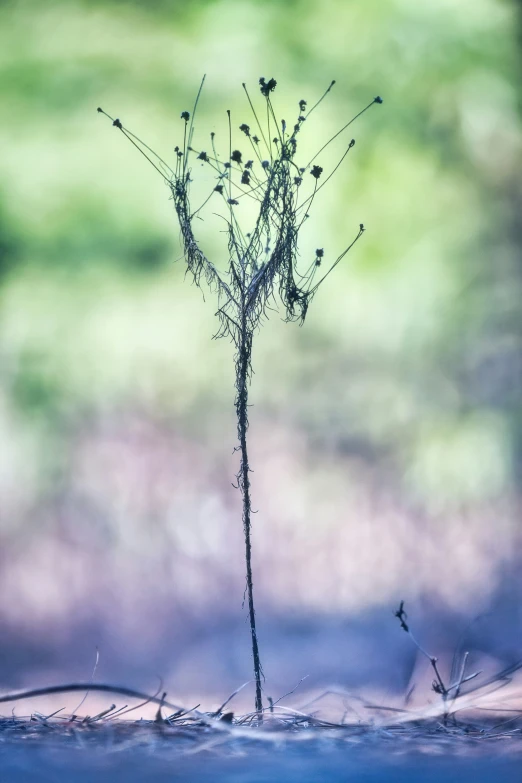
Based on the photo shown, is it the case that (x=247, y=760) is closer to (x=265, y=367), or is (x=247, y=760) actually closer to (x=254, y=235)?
(x=265, y=367)

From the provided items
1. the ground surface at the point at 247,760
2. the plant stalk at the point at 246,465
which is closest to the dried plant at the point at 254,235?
the plant stalk at the point at 246,465

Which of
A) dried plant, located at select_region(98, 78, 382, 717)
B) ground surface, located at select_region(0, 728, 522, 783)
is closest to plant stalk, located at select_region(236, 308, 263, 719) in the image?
dried plant, located at select_region(98, 78, 382, 717)

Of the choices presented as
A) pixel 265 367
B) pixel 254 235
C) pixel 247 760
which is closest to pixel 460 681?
pixel 247 760

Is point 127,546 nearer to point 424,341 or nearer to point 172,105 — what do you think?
point 424,341

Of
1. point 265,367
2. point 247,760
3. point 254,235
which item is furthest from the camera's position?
point 265,367

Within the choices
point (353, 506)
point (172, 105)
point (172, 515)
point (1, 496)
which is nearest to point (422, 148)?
point (172, 105)

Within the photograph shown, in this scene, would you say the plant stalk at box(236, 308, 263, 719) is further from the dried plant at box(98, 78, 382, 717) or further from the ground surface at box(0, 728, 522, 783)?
the ground surface at box(0, 728, 522, 783)
